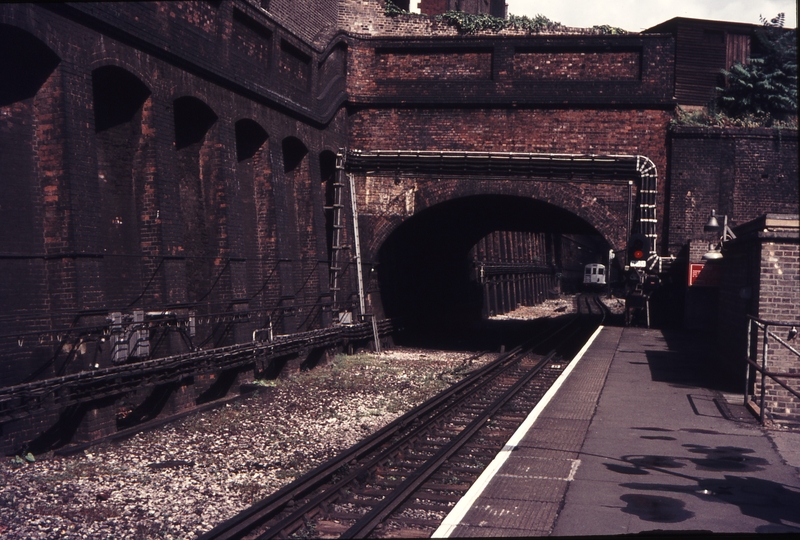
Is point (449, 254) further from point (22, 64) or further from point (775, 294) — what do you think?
point (22, 64)

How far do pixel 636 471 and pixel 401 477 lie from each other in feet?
9.04

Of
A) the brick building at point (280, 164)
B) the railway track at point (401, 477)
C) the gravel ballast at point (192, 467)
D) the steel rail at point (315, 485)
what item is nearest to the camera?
the steel rail at point (315, 485)

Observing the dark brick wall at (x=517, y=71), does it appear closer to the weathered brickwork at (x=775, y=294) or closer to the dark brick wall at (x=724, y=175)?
the dark brick wall at (x=724, y=175)

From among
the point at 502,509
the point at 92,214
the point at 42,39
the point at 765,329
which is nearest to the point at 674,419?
the point at 765,329

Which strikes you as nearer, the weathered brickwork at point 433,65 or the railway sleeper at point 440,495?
the railway sleeper at point 440,495

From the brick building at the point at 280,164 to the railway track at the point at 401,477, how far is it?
11.7 ft

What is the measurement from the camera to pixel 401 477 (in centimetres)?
888

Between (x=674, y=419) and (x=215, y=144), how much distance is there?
9.60 metres

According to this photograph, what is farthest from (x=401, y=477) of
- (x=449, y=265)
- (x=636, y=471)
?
(x=449, y=265)

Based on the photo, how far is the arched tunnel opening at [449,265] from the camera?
23.7 m

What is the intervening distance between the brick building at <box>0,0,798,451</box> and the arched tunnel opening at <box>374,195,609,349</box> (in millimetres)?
230

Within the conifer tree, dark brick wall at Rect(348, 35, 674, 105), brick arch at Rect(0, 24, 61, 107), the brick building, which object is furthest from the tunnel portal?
brick arch at Rect(0, 24, 61, 107)

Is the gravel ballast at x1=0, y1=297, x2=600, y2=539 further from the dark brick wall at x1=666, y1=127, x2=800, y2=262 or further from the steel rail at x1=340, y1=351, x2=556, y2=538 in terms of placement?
the dark brick wall at x1=666, y1=127, x2=800, y2=262

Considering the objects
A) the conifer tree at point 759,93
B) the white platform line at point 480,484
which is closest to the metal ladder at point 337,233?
the white platform line at point 480,484
